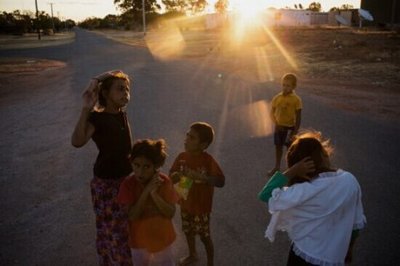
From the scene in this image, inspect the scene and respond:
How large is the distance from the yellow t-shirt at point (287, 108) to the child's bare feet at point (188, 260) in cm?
261

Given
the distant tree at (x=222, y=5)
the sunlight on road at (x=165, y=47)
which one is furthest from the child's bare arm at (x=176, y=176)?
the distant tree at (x=222, y=5)

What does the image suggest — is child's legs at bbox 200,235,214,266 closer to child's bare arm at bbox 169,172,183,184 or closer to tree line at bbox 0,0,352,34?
child's bare arm at bbox 169,172,183,184

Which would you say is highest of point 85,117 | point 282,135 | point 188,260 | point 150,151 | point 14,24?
point 14,24

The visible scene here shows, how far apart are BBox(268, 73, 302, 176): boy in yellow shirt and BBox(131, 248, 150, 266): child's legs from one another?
312 centimetres

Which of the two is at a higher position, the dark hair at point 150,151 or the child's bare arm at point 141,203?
the dark hair at point 150,151

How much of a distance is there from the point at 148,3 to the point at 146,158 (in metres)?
95.1

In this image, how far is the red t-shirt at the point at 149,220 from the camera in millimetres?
2717

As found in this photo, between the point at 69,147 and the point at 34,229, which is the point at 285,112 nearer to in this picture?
the point at 34,229

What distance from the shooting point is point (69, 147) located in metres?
7.23

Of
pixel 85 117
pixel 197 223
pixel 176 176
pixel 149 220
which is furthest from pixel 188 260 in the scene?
pixel 85 117

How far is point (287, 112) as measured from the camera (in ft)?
18.2

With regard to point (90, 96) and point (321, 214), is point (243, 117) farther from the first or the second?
point (321, 214)

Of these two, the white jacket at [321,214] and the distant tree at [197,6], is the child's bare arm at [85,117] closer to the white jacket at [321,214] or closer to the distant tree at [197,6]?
the white jacket at [321,214]

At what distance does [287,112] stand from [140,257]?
334 centimetres
